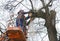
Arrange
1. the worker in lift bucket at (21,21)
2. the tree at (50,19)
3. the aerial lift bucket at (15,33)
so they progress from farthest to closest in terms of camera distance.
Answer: the tree at (50,19)
the worker in lift bucket at (21,21)
the aerial lift bucket at (15,33)

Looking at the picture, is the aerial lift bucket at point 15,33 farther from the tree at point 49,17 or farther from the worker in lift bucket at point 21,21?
the tree at point 49,17

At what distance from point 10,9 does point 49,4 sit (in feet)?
6.21

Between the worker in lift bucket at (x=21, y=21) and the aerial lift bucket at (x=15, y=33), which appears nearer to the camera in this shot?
the aerial lift bucket at (x=15, y=33)

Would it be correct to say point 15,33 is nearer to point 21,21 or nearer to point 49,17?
point 21,21

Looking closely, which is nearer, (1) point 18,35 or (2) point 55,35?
(1) point 18,35

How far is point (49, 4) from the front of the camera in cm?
1127

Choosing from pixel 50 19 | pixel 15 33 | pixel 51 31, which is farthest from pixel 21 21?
pixel 51 31

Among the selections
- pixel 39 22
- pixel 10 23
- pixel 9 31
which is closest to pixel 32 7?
pixel 39 22

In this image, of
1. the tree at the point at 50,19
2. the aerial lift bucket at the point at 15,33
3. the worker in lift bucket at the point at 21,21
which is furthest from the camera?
the tree at the point at 50,19

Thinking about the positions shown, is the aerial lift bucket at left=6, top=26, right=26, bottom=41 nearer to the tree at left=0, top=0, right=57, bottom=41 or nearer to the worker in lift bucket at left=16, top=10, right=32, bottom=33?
the worker in lift bucket at left=16, top=10, right=32, bottom=33

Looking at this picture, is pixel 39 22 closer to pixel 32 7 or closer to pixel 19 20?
pixel 32 7

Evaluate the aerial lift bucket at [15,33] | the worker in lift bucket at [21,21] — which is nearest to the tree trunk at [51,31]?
the worker in lift bucket at [21,21]

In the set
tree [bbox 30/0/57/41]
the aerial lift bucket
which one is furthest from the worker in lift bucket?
tree [bbox 30/0/57/41]

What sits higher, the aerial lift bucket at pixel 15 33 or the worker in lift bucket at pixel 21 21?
the worker in lift bucket at pixel 21 21
